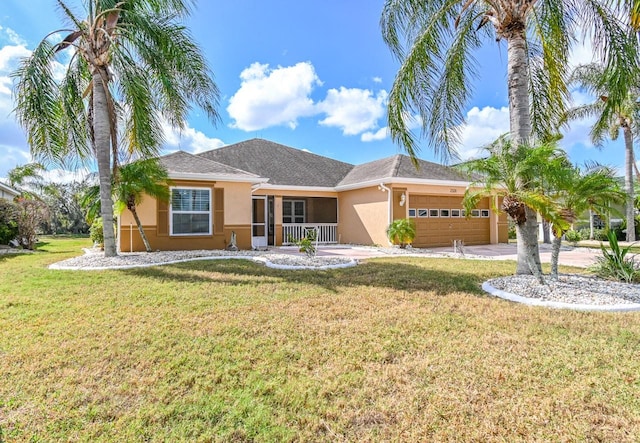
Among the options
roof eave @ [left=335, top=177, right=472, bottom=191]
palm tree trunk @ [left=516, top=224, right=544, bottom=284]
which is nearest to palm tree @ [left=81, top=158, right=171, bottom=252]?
roof eave @ [left=335, top=177, right=472, bottom=191]

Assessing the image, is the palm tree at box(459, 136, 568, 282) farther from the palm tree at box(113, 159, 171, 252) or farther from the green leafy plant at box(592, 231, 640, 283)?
the palm tree at box(113, 159, 171, 252)

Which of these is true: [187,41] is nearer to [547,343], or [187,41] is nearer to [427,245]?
[547,343]

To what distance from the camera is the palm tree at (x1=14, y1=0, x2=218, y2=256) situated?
960 cm

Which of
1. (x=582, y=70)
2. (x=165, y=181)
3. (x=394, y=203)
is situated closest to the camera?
(x=165, y=181)

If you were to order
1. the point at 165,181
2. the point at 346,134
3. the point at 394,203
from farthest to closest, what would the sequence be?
the point at 346,134 → the point at 394,203 → the point at 165,181

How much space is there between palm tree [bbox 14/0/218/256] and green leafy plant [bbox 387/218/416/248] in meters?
9.19

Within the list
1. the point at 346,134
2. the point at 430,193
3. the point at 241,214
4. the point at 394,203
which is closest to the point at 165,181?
the point at 241,214

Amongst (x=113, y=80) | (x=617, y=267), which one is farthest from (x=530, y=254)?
(x=113, y=80)

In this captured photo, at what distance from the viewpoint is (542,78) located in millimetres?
9586

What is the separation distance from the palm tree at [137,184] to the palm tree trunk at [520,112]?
36.9 feet

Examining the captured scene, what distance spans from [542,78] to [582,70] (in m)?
15.5

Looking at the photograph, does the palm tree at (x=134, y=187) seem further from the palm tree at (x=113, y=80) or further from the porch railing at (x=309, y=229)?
the porch railing at (x=309, y=229)

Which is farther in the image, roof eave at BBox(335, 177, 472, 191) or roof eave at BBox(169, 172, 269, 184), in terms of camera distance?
roof eave at BBox(335, 177, 472, 191)

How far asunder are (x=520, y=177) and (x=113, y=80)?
1223 centimetres
